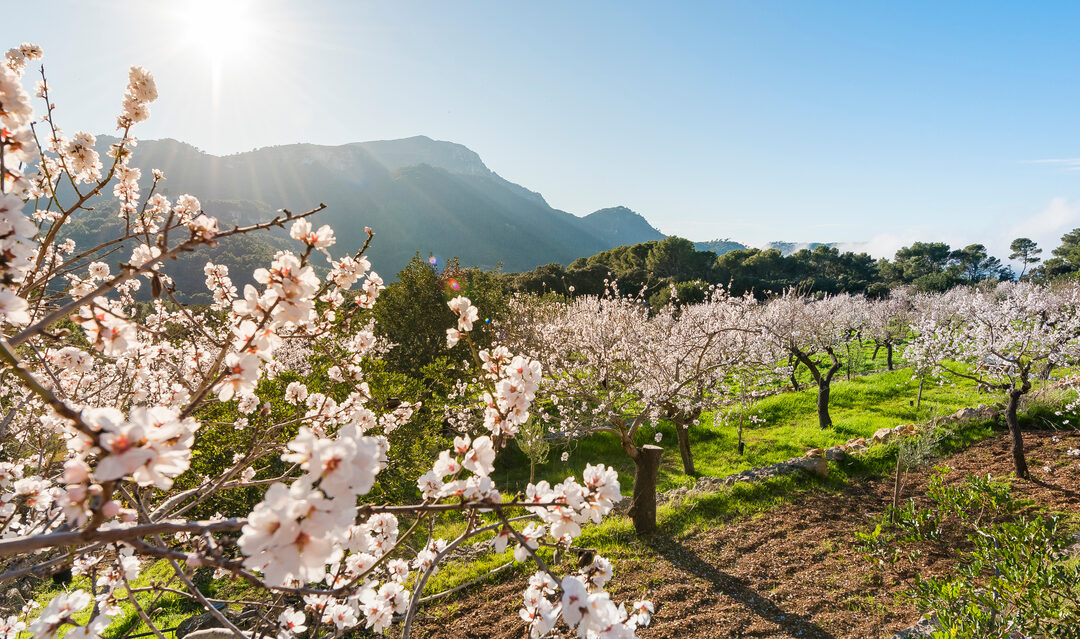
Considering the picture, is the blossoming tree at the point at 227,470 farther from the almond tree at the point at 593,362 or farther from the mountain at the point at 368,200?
the mountain at the point at 368,200

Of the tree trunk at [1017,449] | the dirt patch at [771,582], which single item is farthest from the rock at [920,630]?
the tree trunk at [1017,449]

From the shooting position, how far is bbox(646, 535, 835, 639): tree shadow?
14.2 feet

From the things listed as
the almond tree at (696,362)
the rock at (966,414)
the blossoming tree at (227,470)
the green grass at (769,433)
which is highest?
the blossoming tree at (227,470)

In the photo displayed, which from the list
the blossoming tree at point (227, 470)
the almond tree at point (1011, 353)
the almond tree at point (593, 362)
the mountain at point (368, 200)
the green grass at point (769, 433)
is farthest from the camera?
the mountain at point (368, 200)

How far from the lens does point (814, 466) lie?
25.2 feet

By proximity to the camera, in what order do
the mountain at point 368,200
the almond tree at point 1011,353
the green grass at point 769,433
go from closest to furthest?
→ the almond tree at point 1011,353, the green grass at point 769,433, the mountain at point 368,200

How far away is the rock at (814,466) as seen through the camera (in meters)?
7.63

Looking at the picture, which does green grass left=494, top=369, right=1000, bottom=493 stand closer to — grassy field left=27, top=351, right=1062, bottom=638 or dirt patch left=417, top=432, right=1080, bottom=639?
grassy field left=27, top=351, right=1062, bottom=638

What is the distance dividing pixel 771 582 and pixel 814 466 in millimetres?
3349

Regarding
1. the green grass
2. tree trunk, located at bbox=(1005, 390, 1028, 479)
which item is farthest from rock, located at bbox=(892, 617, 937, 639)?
tree trunk, located at bbox=(1005, 390, 1028, 479)

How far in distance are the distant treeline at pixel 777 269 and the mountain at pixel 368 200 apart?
172 feet

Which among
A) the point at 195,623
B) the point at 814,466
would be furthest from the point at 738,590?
the point at 195,623

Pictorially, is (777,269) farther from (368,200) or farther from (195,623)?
(368,200)

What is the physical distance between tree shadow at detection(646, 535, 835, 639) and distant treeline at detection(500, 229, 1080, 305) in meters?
28.9
